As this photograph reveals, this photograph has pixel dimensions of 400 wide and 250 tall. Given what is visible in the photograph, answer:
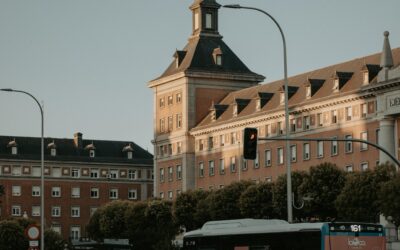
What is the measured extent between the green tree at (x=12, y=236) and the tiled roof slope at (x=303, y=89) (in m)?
23.4

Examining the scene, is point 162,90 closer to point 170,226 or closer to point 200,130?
point 200,130

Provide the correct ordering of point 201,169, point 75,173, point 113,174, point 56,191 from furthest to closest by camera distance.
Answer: point 113,174, point 75,173, point 56,191, point 201,169

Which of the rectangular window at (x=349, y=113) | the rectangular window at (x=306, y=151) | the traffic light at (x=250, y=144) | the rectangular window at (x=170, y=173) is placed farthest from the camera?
the rectangular window at (x=170, y=173)

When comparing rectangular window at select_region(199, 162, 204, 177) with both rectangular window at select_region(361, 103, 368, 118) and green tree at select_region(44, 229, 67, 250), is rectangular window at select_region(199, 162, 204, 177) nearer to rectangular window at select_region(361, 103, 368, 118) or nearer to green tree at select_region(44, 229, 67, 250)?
green tree at select_region(44, 229, 67, 250)

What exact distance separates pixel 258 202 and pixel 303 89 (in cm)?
2545

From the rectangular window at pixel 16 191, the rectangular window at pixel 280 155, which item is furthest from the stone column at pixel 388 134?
the rectangular window at pixel 16 191

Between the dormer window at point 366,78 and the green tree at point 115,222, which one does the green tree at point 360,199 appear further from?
the green tree at point 115,222

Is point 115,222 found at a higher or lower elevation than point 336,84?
lower

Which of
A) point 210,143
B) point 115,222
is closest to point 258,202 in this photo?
point 115,222

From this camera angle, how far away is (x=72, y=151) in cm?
18450

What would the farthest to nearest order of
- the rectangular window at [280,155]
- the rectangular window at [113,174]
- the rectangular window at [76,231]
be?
the rectangular window at [113,174], the rectangular window at [76,231], the rectangular window at [280,155]

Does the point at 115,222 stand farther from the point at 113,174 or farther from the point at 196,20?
the point at 113,174

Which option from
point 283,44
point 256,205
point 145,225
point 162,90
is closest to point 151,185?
point 162,90

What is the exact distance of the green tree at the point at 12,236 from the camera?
128 metres
